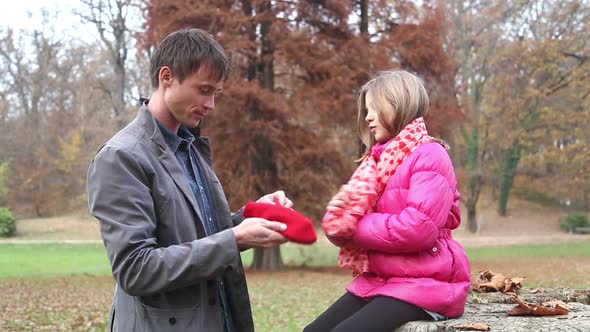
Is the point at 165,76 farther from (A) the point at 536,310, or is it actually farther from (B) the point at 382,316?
(A) the point at 536,310

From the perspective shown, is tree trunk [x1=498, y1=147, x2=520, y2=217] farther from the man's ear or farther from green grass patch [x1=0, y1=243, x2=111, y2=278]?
the man's ear

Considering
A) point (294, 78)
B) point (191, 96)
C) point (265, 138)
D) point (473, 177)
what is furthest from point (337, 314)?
point (473, 177)

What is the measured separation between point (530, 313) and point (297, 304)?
9169mm

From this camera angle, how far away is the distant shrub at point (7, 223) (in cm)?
2912

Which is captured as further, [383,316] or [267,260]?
[267,260]

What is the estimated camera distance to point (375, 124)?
10.1 ft

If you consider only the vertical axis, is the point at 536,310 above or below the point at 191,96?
below

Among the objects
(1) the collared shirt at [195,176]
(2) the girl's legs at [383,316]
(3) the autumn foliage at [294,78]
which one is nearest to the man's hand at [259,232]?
(1) the collared shirt at [195,176]

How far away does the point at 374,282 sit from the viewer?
9.68 ft

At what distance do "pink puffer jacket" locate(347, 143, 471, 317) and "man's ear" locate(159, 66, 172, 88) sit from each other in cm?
108

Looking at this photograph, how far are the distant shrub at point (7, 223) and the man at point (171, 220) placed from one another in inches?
1154

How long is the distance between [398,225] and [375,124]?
61cm

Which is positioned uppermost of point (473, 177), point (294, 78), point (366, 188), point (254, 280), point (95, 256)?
point (294, 78)

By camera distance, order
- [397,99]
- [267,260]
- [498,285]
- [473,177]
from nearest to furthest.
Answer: [397,99]
[498,285]
[267,260]
[473,177]
